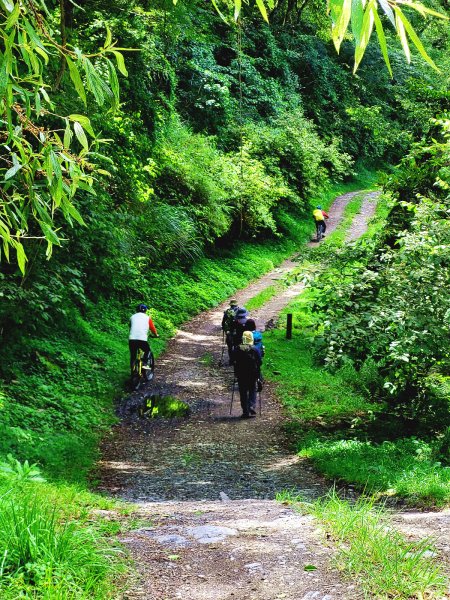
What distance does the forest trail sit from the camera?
425cm

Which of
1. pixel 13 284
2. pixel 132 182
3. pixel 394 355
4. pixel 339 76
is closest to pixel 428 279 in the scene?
pixel 394 355

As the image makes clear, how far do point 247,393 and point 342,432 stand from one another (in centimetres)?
191

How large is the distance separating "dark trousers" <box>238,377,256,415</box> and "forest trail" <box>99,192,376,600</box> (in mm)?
292

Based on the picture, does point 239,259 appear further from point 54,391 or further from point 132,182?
point 54,391

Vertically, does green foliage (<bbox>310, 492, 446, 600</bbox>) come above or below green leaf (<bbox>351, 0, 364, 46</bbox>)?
below

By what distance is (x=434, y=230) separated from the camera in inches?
391

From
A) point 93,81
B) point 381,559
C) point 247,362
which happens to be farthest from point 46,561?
point 247,362

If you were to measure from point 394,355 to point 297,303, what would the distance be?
13.6 meters

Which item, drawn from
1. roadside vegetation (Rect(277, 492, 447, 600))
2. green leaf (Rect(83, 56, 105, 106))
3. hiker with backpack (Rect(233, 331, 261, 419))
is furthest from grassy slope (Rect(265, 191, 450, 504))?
green leaf (Rect(83, 56, 105, 106))

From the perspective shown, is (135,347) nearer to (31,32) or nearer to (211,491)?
(211,491)

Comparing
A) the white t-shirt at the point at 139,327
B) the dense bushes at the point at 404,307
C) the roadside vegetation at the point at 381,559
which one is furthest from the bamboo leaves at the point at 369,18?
the white t-shirt at the point at 139,327

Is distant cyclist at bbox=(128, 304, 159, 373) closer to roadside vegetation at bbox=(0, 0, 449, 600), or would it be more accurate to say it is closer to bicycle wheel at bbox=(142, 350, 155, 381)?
bicycle wheel at bbox=(142, 350, 155, 381)

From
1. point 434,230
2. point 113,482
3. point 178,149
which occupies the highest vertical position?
point 178,149

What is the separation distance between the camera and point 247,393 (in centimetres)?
1225
